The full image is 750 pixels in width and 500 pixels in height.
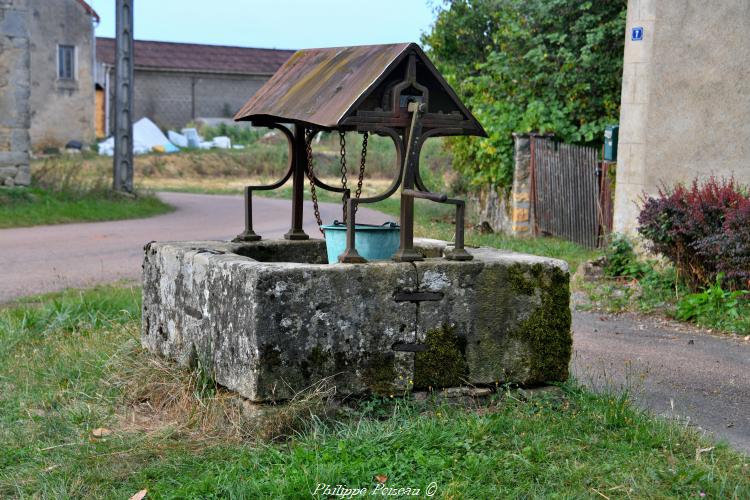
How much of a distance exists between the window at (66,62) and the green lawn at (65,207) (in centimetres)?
1746

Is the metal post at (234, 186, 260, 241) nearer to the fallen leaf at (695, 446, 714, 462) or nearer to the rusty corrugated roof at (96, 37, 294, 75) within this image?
the fallen leaf at (695, 446, 714, 462)

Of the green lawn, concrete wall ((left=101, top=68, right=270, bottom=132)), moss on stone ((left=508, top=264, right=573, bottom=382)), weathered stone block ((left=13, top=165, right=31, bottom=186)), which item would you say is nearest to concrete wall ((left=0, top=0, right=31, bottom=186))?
weathered stone block ((left=13, top=165, right=31, bottom=186))

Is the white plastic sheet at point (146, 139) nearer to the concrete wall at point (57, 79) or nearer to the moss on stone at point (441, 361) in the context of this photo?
the concrete wall at point (57, 79)

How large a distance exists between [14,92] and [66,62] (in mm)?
18739

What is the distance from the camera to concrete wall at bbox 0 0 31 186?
16.4m

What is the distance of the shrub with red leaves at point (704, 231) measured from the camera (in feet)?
27.5

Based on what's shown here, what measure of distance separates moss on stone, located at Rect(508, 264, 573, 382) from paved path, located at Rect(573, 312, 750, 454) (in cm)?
41

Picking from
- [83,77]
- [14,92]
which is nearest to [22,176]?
[14,92]

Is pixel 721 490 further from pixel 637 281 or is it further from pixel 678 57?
pixel 678 57

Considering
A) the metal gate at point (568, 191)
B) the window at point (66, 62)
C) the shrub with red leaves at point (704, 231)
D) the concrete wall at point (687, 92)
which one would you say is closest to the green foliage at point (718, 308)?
the shrub with red leaves at point (704, 231)

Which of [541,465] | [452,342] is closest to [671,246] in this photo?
[452,342]

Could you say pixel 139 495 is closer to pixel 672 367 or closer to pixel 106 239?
pixel 672 367

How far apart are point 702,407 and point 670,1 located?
19.9ft

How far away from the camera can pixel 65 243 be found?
13.1 metres
